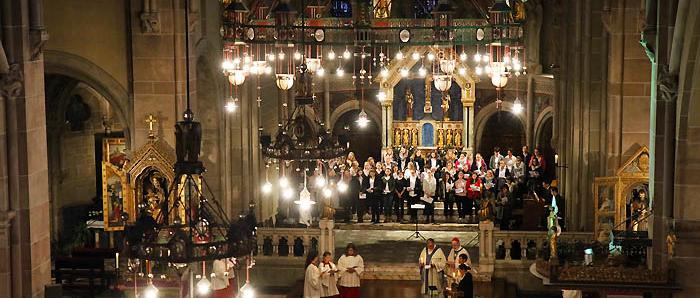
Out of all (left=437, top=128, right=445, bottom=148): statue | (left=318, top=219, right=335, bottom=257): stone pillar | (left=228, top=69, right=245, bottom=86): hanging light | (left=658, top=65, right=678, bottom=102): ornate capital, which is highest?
(left=228, top=69, right=245, bottom=86): hanging light

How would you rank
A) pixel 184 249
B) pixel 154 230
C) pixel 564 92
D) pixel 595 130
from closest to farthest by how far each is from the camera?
pixel 184 249
pixel 154 230
pixel 595 130
pixel 564 92

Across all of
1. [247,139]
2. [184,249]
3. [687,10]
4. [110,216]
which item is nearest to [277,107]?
[247,139]

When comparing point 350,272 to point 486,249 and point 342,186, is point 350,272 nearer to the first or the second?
point 486,249

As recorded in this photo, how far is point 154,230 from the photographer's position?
56.0 feet

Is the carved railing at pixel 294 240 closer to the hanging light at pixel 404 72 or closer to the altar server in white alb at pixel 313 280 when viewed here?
the altar server in white alb at pixel 313 280

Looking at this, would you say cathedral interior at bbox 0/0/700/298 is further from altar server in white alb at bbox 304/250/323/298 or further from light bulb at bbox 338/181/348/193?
light bulb at bbox 338/181/348/193

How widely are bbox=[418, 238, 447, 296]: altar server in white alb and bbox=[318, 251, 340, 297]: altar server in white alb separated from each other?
1720 mm

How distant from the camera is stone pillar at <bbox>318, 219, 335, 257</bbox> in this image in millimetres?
29344

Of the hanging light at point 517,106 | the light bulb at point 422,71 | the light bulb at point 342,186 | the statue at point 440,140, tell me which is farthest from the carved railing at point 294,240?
the statue at point 440,140

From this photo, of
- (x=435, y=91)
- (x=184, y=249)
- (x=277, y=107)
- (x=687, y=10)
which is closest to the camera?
(x=184, y=249)

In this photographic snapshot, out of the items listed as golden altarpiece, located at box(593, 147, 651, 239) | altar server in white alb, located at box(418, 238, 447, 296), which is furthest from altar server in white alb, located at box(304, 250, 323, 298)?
golden altarpiece, located at box(593, 147, 651, 239)

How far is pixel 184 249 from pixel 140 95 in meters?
12.2

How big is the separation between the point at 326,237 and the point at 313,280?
3.48 m

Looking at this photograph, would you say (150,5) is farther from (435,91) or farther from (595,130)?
(435,91)
